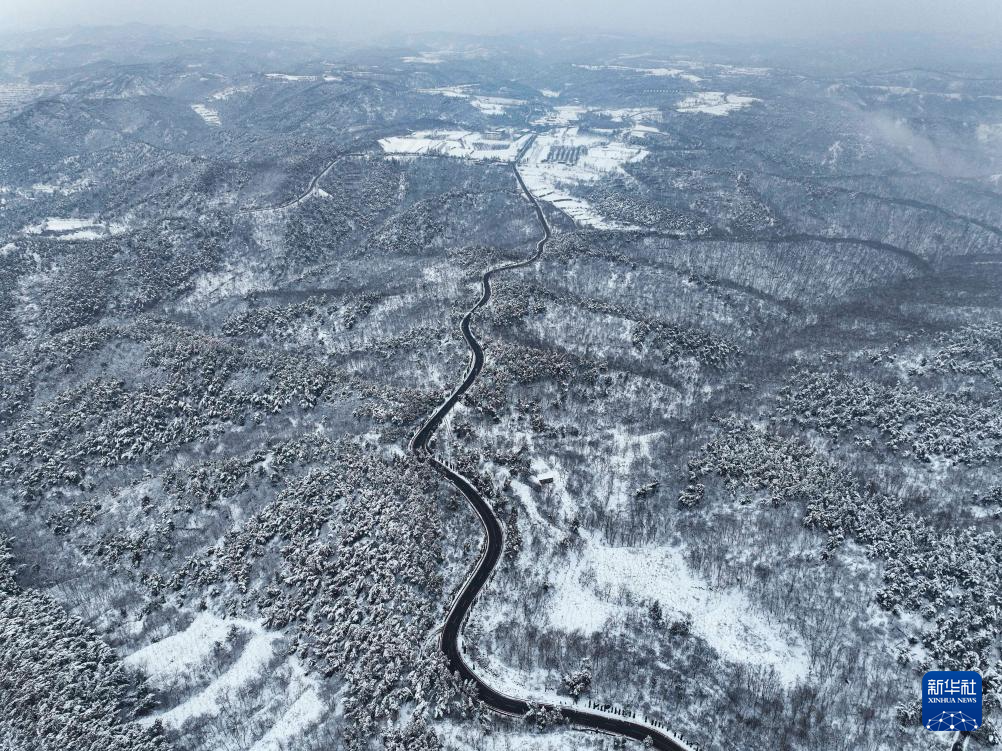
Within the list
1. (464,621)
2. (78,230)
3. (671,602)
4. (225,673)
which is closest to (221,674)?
(225,673)

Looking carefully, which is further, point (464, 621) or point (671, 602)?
point (671, 602)

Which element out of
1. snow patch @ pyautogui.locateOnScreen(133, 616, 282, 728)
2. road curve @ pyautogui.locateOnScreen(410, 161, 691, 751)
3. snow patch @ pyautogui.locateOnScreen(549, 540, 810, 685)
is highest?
road curve @ pyautogui.locateOnScreen(410, 161, 691, 751)

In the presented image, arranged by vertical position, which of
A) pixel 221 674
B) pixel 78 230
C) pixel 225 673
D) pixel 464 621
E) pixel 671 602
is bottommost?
pixel 221 674

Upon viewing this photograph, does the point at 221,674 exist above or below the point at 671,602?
below

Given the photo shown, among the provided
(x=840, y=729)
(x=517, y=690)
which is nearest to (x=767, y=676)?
(x=840, y=729)

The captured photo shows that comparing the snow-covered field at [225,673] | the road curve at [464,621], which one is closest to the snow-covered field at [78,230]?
the road curve at [464,621]

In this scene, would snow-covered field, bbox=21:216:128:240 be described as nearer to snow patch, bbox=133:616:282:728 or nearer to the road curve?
the road curve

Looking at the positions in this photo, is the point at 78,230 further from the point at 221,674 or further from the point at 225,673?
the point at 225,673

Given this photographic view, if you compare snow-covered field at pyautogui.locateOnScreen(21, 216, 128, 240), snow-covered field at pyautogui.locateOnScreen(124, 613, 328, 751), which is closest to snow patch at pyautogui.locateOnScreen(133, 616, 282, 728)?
snow-covered field at pyautogui.locateOnScreen(124, 613, 328, 751)

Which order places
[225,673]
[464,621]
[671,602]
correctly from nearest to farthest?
[225,673]
[464,621]
[671,602]

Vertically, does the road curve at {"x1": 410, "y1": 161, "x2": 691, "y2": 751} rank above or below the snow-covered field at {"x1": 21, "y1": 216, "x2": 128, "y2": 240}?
below
